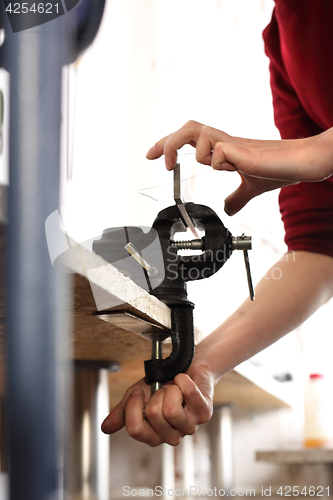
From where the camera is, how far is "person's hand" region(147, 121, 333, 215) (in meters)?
0.44

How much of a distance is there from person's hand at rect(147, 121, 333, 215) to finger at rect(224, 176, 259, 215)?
0.06 m

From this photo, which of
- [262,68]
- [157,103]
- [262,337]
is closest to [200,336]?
[262,337]

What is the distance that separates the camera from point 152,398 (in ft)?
1.42

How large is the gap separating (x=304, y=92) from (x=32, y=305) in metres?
0.78

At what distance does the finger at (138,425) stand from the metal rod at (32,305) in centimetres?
24

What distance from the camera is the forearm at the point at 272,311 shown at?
1.98 feet

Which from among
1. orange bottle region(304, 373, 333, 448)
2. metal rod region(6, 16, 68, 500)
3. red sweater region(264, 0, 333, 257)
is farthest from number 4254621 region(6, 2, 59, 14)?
orange bottle region(304, 373, 333, 448)

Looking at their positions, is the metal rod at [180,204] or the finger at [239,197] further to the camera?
the finger at [239,197]

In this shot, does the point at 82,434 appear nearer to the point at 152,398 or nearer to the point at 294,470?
the point at 152,398

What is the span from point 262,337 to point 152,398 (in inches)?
10.9

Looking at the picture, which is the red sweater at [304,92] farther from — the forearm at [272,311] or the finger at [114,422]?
the finger at [114,422]

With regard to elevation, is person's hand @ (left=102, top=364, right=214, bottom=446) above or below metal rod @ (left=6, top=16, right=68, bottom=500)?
below

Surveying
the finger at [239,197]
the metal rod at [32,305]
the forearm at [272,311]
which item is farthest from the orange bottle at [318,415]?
the metal rod at [32,305]

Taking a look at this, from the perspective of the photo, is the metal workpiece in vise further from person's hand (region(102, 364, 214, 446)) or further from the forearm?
the forearm
